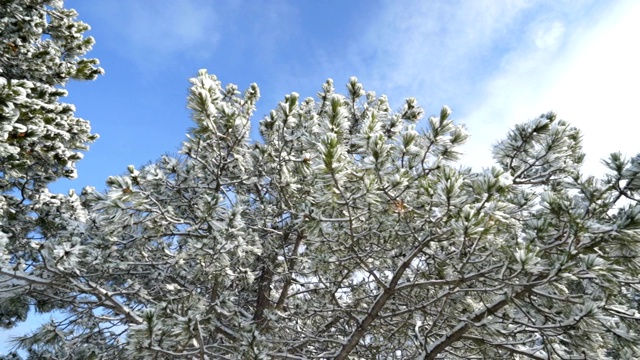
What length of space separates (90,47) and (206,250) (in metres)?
5.76

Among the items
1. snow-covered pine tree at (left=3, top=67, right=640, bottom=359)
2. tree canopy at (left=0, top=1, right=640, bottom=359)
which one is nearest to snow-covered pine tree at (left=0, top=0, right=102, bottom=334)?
tree canopy at (left=0, top=1, right=640, bottom=359)

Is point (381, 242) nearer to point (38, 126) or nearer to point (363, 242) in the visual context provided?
point (363, 242)

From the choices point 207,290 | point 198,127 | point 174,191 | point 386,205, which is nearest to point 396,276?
point 386,205

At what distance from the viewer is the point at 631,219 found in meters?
2.32

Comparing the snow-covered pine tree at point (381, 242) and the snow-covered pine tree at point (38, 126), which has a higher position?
the snow-covered pine tree at point (38, 126)

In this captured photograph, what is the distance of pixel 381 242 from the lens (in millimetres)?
4508

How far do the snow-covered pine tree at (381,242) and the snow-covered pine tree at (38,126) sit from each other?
1513mm

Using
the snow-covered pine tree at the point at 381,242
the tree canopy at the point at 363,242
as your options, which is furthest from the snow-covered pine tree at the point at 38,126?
the snow-covered pine tree at the point at 381,242

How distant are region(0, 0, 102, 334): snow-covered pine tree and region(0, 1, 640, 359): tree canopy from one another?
10 centimetres

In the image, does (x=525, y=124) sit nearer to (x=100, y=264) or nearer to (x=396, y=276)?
(x=396, y=276)

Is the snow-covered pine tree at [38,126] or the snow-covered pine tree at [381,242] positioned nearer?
the snow-covered pine tree at [381,242]

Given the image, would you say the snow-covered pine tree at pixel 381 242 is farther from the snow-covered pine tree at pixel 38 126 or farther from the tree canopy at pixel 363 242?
the snow-covered pine tree at pixel 38 126

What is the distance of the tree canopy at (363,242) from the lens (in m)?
2.81

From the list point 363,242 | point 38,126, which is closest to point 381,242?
point 363,242
